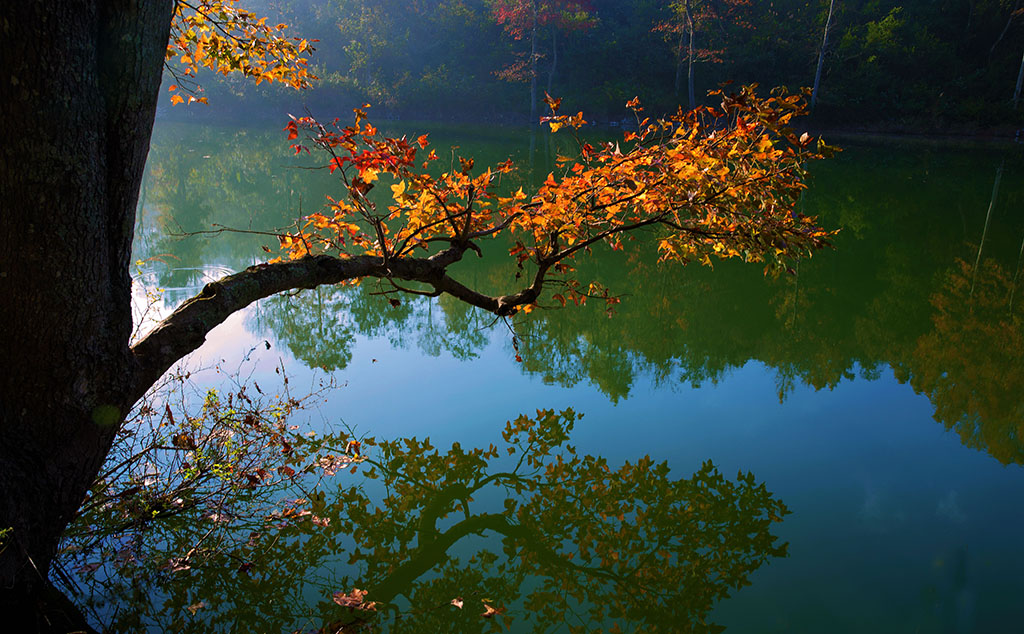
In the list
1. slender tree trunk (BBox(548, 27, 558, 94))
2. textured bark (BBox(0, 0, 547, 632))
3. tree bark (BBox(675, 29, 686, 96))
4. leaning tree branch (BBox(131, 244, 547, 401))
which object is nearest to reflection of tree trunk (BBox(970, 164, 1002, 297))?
leaning tree branch (BBox(131, 244, 547, 401))

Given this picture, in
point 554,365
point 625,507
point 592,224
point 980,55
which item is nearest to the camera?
point 625,507

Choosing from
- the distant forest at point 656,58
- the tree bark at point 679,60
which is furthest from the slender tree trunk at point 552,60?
the tree bark at point 679,60

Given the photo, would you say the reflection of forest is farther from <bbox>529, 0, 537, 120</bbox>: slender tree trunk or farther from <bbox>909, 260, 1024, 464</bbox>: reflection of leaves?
<bbox>529, 0, 537, 120</bbox>: slender tree trunk

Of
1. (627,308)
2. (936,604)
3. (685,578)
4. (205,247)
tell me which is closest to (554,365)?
(627,308)

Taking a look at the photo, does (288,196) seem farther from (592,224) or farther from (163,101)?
(163,101)

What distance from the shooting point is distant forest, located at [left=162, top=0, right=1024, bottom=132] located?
19.5 meters

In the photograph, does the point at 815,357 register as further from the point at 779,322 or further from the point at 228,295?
the point at 228,295

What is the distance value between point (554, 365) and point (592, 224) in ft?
4.58

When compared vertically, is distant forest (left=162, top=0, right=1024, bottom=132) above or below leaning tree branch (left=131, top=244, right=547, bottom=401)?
above

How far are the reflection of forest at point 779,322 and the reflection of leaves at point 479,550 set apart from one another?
829 mm

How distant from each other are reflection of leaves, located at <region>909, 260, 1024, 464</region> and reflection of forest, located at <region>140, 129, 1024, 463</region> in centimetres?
1

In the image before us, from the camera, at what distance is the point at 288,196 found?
10445 mm

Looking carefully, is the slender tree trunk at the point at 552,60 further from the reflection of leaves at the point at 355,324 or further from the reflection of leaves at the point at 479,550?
the reflection of leaves at the point at 479,550

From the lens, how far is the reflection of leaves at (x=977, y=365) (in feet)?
11.2
